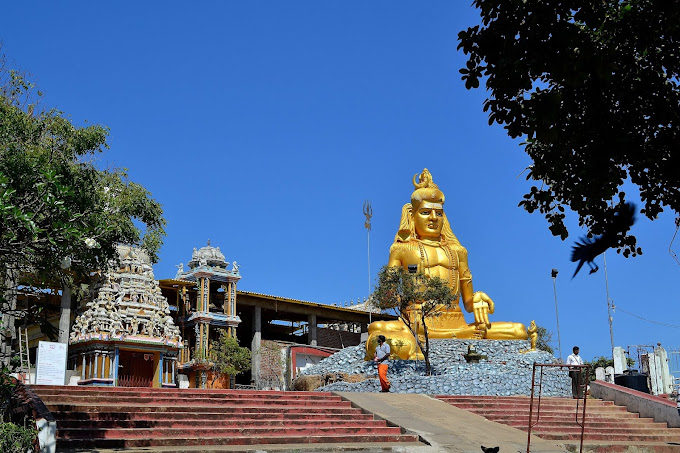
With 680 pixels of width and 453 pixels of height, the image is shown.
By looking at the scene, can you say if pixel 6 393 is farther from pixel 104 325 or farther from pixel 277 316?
pixel 277 316

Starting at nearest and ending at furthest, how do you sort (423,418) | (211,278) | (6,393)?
(6,393) → (423,418) → (211,278)

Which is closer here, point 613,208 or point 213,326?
point 613,208

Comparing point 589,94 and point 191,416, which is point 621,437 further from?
point 589,94

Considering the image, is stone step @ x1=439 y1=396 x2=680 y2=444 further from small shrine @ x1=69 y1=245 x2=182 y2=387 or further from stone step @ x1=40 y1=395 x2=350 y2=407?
small shrine @ x1=69 y1=245 x2=182 y2=387

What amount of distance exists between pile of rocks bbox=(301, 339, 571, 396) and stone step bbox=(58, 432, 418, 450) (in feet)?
27.4

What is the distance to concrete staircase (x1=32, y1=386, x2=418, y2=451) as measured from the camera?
10539mm

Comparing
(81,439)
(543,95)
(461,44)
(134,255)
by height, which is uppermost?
(134,255)

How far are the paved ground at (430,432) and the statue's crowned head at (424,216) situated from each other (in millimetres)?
13217

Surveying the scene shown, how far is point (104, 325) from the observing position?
23859 millimetres

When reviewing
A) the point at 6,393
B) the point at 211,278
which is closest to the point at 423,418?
the point at 6,393

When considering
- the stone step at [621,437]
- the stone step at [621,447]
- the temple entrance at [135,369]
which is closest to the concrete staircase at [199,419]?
the stone step at [621,447]

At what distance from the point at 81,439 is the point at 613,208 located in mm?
7226

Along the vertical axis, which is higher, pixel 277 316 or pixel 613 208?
pixel 277 316

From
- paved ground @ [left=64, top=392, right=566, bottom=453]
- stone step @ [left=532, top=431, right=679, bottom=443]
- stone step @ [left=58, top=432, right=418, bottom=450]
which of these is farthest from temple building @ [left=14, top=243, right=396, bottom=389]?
stone step @ [left=532, top=431, right=679, bottom=443]
